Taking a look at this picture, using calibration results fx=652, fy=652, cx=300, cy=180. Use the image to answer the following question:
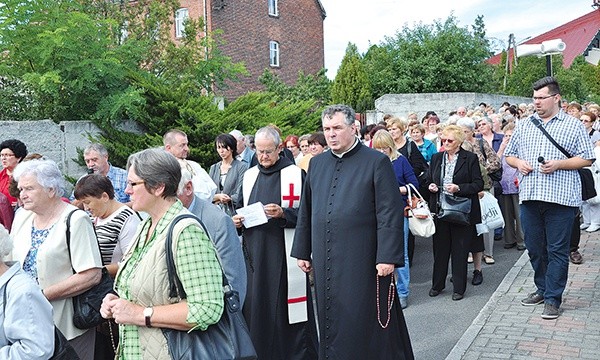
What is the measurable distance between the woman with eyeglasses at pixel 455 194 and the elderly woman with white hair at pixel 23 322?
5.28 metres

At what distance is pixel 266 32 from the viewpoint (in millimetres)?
33062

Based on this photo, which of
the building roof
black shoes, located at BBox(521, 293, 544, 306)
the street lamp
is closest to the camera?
black shoes, located at BBox(521, 293, 544, 306)

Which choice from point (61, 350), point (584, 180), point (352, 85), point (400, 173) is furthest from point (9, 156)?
point (352, 85)

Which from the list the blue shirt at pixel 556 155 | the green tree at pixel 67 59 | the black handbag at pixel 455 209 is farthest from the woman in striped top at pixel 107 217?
the green tree at pixel 67 59

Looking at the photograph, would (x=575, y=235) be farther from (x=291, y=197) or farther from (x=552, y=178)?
(x=291, y=197)

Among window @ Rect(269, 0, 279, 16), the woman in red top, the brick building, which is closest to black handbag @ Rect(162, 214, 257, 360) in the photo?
the woman in red top

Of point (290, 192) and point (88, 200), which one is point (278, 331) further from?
point (88, 200)

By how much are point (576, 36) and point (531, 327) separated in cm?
6663

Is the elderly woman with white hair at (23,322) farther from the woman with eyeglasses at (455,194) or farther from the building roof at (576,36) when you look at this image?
the building roof at (576,36)

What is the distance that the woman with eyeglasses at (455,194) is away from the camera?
24.3 ft

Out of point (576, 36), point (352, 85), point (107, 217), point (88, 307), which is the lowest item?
point (88, 307)

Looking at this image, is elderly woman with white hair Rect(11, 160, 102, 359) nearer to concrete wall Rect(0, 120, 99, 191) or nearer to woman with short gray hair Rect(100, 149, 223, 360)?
woman with short gray hair Rect(100, 149, 223, 360)

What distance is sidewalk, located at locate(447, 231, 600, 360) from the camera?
5387mm

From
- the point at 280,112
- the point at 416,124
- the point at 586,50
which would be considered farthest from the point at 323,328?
the point at 586,50
